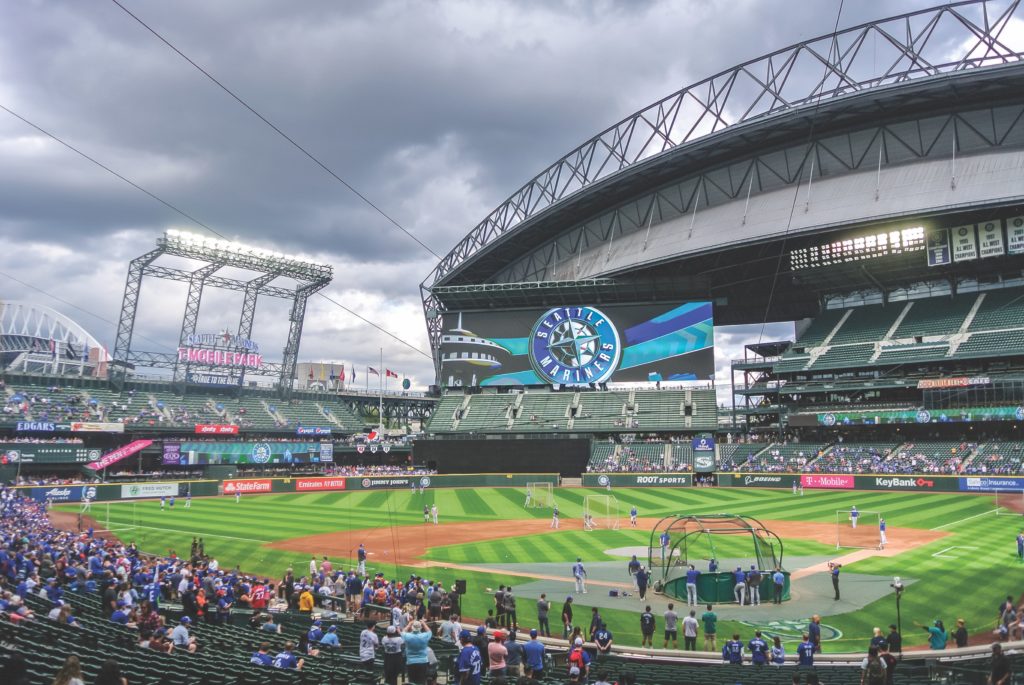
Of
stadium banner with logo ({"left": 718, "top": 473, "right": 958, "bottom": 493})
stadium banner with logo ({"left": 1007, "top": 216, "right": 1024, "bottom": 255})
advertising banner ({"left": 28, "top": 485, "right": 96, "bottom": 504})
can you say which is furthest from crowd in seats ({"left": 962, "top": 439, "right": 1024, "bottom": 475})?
advertising banner ({"left": 28, "top": 485, "right": 96, "bottom": 504})

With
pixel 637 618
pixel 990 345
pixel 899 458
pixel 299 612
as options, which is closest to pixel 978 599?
pixel 637 618

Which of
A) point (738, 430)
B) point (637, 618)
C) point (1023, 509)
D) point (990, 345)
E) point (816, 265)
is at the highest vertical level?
point (816, 265)

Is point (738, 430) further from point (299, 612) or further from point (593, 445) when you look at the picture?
point (299, 612)

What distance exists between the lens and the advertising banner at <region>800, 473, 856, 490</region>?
58812 millimetres

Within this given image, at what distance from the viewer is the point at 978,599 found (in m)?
23.4

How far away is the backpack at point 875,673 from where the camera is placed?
11.0 meters

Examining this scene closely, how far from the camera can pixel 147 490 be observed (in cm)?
5872

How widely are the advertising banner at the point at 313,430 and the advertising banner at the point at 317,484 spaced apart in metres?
17.7

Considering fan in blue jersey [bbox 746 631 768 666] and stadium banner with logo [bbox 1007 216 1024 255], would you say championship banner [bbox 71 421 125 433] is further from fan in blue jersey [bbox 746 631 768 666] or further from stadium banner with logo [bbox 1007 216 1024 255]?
A: stadium banner with logo [bbox 1007 216 1024 255]

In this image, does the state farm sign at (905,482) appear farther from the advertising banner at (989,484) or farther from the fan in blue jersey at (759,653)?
the fan in blue jersey at (759,653)

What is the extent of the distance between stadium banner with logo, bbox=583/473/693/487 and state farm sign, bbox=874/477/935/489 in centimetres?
A: 1597

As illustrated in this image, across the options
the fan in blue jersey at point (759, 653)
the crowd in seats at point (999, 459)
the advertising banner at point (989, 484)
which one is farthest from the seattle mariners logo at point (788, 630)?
the crowd in seats at point (999, 459)

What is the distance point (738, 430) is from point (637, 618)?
66.1m

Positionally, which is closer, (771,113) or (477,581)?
(477,581)
